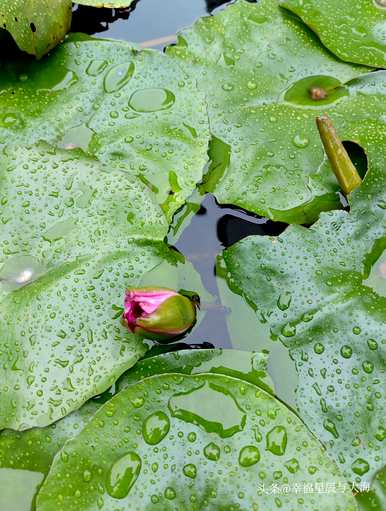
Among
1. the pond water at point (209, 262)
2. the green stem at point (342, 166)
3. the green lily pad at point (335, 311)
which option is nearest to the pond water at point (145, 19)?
the pond water at point (209, 262)

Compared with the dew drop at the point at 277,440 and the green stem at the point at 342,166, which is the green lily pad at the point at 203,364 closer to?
the dew drop at the point at 277,440

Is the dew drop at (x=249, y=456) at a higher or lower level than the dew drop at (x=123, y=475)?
higher

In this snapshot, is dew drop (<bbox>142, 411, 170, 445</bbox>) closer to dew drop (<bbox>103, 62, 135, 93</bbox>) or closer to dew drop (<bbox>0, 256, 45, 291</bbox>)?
dew drop (<bbox>0, 256, 45, 291</bbox>)

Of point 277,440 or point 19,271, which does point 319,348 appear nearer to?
point 277,440

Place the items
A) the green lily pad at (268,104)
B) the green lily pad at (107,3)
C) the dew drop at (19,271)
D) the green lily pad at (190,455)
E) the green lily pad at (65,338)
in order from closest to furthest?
the green lily pad at (190,455) → the green lily pad at (65,338) → the dew drop at (19,271) → the green lily pad at (268,104) → the green lily pad at (107,3)

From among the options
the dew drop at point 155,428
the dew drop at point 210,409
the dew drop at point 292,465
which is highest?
the dew drop at point 210,409

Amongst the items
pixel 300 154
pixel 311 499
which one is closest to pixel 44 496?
pixel 311 499
